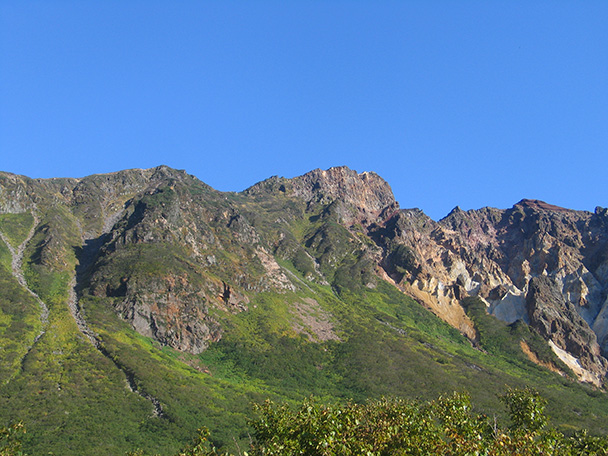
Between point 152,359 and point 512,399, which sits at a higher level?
point 512,399

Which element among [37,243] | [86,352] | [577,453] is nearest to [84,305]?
[86,352]

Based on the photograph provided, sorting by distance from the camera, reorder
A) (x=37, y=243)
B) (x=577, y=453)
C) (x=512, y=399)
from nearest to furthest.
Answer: (x=577, y=453)
(x=512, y=399)
(x=37, y=243)

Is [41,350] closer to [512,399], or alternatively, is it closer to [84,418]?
[84,418]

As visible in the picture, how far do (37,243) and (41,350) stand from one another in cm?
9453

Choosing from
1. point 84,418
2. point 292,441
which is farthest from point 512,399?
point 84,418

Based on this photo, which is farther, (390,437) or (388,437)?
(390,437)

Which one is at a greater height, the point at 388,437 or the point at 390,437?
the point at 388,437

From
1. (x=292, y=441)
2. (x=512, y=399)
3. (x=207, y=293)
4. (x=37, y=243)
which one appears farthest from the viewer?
(x=37, y=243)

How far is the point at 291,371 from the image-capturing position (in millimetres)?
147875

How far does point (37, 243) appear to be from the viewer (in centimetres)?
19188

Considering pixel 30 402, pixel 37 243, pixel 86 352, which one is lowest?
pixel 30 402

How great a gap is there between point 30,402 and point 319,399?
72.6 m

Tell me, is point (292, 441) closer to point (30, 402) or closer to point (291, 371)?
point (30, 402)

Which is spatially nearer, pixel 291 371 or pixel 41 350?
pixel 41 350
